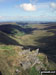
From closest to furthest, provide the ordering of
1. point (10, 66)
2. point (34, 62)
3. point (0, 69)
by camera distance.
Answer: point (0, 69)
point (10, 66)
point (34, 62)

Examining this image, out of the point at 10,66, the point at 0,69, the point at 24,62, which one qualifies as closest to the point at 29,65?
the point at 24,62

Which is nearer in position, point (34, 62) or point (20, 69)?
point (20, 69)

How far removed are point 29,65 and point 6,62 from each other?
6454 mm

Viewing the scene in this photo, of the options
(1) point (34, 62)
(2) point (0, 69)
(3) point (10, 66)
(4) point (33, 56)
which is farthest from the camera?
(4) point (33, 56)

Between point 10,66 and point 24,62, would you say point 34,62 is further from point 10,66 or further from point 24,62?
point 10,66

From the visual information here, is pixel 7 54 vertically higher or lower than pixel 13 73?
higher

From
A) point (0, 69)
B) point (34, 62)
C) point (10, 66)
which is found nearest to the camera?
point (0, 69)

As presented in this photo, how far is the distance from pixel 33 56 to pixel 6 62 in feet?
35.3

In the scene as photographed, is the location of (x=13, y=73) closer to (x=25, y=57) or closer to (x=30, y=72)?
(x=30, y=72)

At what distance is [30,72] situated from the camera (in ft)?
137

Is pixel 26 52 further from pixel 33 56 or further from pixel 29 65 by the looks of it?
pixel 29 65

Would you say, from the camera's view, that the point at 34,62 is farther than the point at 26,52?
No

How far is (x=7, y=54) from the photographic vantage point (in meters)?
47.0

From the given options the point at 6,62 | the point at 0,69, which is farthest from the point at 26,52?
the point at 0,69
